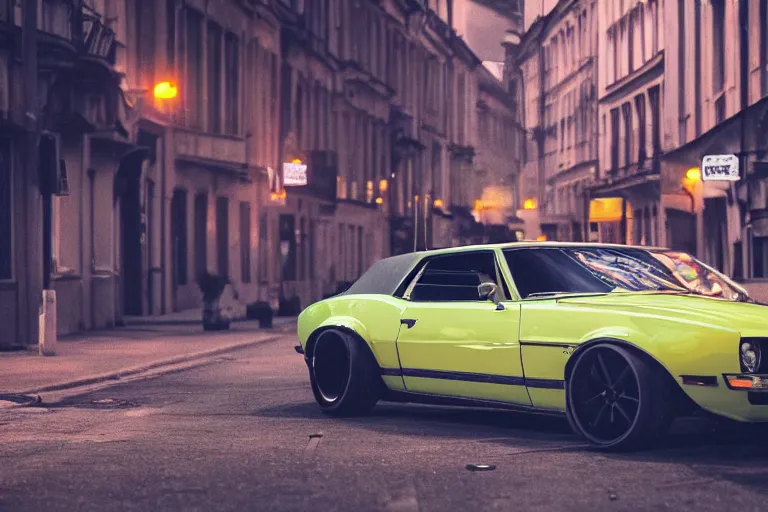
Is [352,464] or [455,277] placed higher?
[455,277]

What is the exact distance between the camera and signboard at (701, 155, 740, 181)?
3081cm

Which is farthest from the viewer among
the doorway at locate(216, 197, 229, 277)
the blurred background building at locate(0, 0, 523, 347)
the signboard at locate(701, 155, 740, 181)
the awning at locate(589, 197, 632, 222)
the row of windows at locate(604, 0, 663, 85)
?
the awning at locate(589, 197, 632, 222)

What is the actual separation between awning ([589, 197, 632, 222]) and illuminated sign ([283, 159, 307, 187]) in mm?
19385

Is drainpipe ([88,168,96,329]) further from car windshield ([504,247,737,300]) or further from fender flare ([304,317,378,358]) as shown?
car windshield ([504,247,737,300])

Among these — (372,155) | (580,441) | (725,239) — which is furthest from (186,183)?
(580,441)

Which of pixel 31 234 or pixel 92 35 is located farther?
pixel 92 35

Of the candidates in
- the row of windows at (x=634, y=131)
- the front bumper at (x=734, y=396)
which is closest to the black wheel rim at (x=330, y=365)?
the front bumper at (x=734, y=396)

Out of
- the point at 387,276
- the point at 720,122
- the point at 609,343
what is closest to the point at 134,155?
the point at 720,122

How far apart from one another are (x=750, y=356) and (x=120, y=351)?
45.8ft

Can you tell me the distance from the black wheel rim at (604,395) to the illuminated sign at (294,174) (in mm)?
34834

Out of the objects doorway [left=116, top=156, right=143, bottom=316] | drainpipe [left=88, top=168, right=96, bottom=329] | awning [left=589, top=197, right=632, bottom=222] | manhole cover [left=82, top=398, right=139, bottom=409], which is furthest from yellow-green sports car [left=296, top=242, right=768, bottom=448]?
awning [left=589, top=197, right=632, bottom=222]

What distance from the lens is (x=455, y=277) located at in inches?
437

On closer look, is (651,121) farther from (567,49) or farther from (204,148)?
(567,49)

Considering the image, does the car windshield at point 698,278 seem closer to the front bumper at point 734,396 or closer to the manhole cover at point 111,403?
the front bumper at point 734,396
